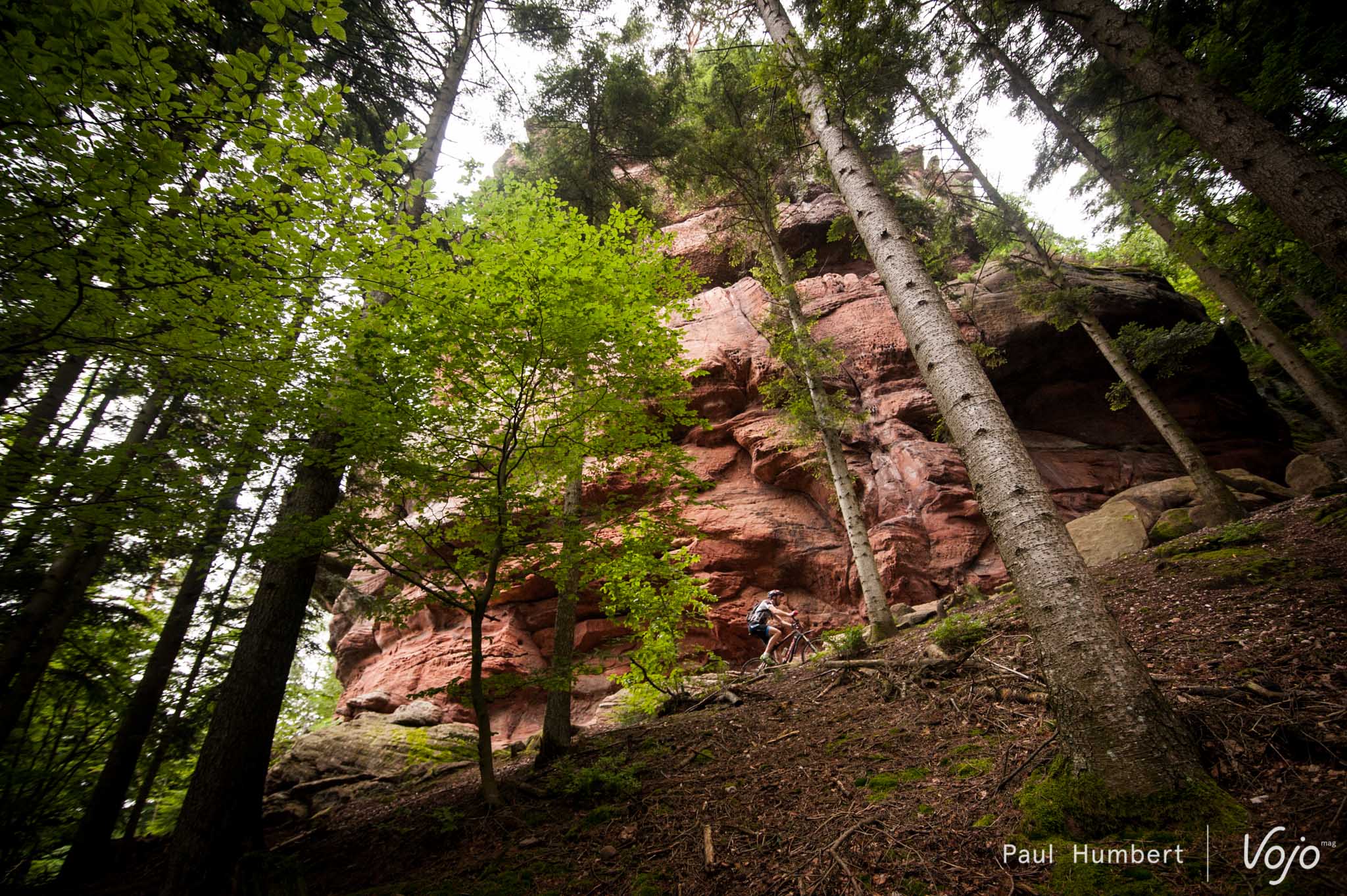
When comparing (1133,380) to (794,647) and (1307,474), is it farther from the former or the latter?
(794,647)

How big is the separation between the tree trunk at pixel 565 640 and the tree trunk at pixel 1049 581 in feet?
11.4

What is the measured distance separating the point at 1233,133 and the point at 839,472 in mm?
6610

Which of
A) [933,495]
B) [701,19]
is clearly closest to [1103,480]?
[933,495]

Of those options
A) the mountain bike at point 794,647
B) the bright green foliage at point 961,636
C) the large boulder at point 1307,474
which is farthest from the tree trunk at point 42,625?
the large boulder at point 1307,474

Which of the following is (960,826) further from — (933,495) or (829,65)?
(933,495)

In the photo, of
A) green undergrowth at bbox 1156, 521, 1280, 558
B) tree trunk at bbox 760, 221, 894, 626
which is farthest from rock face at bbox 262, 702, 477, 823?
green undergrowth at bbox 1156, 521, 1280, 558

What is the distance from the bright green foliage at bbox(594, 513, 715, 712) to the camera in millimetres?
5160

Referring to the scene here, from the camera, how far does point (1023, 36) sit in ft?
30.4

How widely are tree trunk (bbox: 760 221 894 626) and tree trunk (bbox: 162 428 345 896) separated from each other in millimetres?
8227

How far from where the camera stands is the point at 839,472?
991cm

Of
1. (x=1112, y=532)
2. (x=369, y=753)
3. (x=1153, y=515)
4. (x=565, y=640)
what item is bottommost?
(x=369, y=753)

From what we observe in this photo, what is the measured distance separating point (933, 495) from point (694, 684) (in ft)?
27.9

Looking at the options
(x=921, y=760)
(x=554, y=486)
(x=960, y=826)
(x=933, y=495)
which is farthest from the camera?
(x=933, y=495)

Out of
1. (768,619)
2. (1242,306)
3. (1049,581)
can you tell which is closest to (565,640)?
(768,619)
